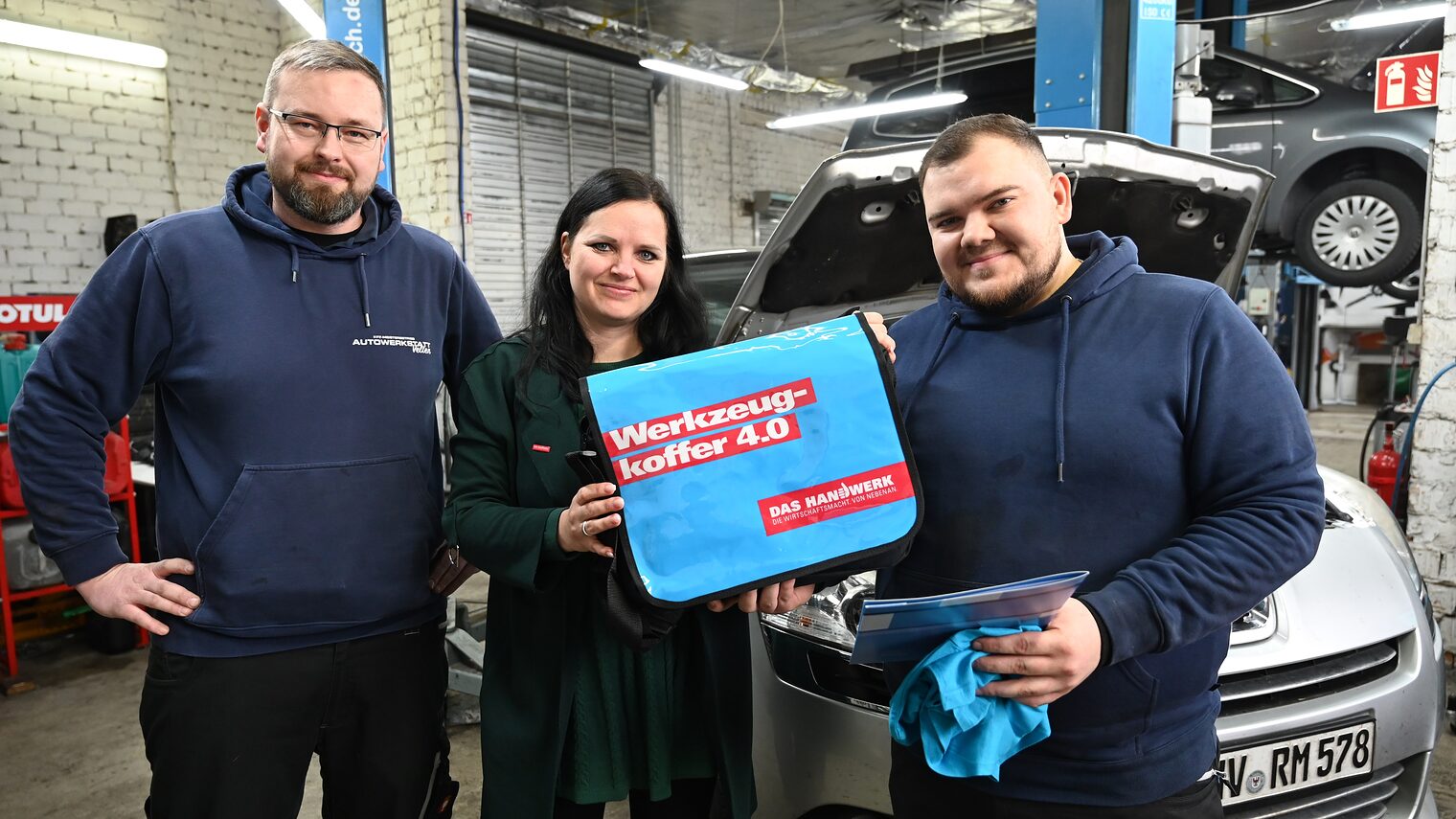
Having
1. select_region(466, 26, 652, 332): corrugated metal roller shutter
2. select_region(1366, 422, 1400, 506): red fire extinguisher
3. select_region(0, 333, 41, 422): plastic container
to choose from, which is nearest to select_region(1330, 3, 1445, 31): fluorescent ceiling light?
select_region(1366, 422, 1400, 506): red fire extinguisher

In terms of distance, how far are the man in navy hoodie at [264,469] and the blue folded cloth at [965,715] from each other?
0.86 metres

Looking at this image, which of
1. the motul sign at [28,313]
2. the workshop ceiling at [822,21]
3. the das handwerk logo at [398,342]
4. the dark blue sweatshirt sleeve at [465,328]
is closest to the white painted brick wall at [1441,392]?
the dark blue sweatshirt sleeve at [465,328]

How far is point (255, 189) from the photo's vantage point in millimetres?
1524

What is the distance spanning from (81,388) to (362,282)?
440 millimetres

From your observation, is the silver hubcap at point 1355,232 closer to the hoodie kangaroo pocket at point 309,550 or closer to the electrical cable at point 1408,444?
the electrical cable at point 1408,444

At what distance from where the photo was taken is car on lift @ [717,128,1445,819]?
1.54 meters

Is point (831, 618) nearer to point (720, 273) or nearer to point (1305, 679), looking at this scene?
point (1305, 679)

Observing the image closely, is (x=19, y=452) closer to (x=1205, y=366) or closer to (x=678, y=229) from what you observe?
(x=678, y=229)

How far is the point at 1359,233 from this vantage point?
20.0ft

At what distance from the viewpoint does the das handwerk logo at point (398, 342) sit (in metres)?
1.48

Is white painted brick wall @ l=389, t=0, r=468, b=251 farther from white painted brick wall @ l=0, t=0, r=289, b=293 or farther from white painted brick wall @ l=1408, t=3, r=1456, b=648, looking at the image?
white painted brick wall @ l=1408, t=3, r=1456, b=648

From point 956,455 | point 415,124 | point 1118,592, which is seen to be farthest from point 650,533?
point 415,124

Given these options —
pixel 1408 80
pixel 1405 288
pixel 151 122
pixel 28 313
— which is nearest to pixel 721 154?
pixel 151 122

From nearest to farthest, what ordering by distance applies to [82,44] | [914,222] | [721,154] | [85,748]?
1. [914,222]
2. [85,748]
3. [82,44]
4. [721,154]
